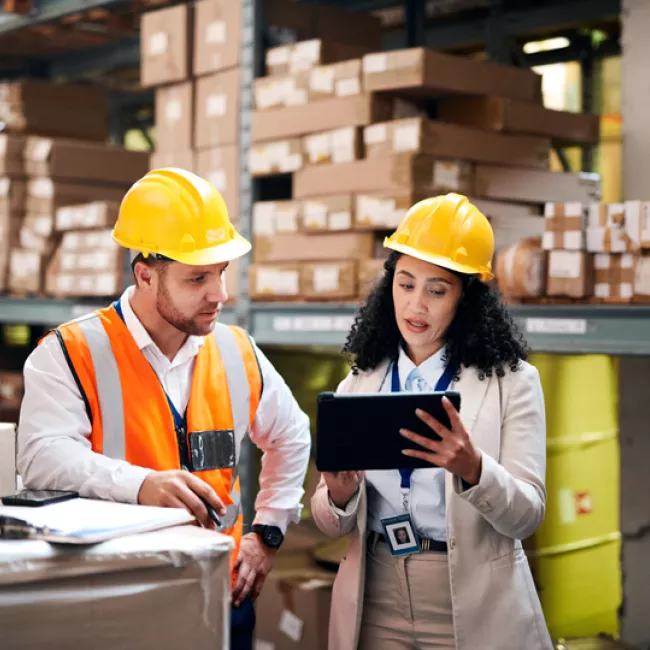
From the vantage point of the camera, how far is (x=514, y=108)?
430 centimetres

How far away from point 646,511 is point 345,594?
102 inches

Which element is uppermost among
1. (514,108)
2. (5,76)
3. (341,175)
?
(5,76)

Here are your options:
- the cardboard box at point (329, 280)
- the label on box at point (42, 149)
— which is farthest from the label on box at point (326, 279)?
the label on box at point (42, 149)

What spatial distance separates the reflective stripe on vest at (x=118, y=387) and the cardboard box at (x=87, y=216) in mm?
3118

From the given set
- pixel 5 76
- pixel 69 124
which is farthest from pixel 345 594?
pixel 5 76

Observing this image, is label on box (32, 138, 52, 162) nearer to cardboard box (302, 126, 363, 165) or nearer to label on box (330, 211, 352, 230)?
cardboard box (302, 126, 363, 165)

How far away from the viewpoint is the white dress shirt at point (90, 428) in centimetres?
205

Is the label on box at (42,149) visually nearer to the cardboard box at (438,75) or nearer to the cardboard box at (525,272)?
the cardboard box at (438,75)

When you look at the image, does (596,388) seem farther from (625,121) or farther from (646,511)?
(625,121)

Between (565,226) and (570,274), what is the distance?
0.61ft

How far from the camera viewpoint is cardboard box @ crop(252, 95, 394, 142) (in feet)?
14.0

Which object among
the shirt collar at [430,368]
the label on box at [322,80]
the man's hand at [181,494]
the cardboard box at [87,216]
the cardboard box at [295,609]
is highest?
the label on box at [322,80]

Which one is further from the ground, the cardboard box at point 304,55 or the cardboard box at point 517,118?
the cardboard box at point 304,55

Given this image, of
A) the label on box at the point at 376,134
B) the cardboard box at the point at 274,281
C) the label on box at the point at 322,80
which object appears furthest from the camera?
the cardboard box at the point at 274,281
